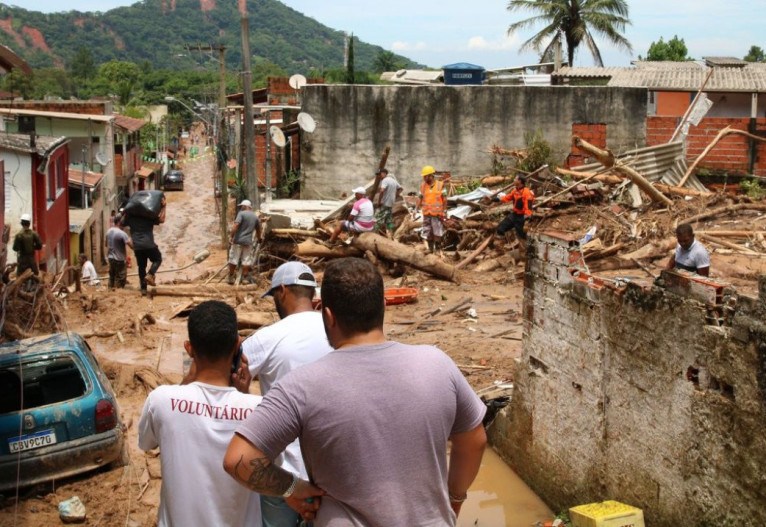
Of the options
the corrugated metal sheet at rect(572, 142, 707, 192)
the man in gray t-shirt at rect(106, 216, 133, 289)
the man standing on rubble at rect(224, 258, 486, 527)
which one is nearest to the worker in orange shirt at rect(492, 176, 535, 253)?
the corrugated metal sheet at rect(572, 142, 707, 192)

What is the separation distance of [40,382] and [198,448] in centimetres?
522

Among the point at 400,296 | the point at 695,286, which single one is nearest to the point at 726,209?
the point at 400,296

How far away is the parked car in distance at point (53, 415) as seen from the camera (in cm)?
753

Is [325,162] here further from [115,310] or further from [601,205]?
[115,310]

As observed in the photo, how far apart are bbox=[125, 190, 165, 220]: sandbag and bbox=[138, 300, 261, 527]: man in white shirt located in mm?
11232

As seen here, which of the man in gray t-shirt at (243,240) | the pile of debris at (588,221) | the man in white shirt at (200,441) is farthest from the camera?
the man in gray t-shirt at (243,240)

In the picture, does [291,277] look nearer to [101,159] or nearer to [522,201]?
[522,201]

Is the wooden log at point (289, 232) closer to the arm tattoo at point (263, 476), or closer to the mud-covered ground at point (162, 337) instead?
the mud-covered ground at point (162, 337)

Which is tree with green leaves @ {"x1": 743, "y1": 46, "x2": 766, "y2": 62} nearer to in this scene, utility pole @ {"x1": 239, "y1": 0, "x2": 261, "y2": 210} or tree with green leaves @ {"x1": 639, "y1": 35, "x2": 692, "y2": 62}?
tree with green leaves @ {"x1": 639, "y1": 35, "x2": 692, "y2": 62}

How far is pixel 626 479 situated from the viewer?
745 cm

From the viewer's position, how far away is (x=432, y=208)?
52.9 feet

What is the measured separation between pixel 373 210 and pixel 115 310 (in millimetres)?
5014

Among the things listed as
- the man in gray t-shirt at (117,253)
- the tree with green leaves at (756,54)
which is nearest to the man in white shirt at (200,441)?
the man in gray t-shirt at (117,253)

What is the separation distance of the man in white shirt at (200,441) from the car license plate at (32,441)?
15.0ft
